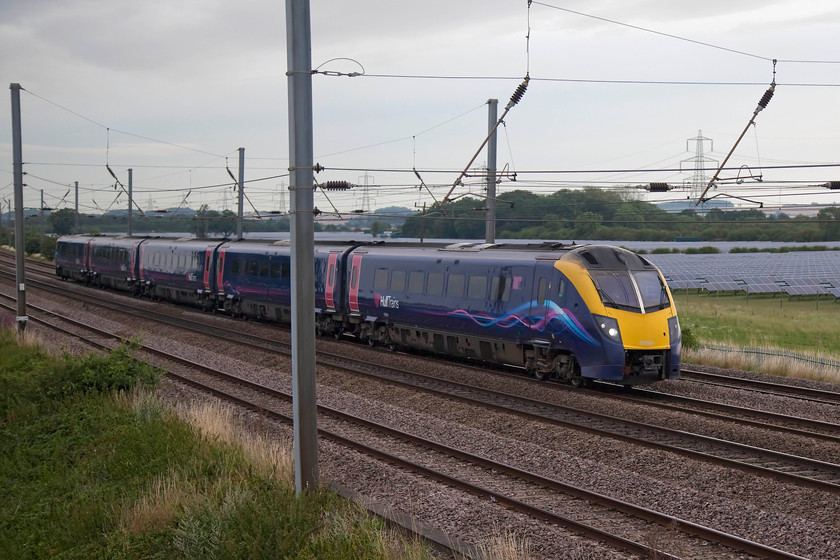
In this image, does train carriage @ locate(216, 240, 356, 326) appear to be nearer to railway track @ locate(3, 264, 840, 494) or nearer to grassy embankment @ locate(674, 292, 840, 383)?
railway track @ locate(3, 264, 840, 494)

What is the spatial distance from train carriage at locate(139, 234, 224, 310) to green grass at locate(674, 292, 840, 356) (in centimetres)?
2002

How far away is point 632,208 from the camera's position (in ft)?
153

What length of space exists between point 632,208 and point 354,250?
26455 mm

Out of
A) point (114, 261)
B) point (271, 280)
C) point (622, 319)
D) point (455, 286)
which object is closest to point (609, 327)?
point (622, 319)

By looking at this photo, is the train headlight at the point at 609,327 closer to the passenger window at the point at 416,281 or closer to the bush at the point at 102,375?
the passenger window at the point at 416,281

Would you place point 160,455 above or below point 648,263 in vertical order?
below

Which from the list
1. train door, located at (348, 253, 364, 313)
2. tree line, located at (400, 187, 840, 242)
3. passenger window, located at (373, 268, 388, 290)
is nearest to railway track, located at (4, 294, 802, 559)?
passenger window, located at (373, 268, 388, 290)

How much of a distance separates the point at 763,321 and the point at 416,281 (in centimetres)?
2533

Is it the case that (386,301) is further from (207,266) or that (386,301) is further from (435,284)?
(207,266)

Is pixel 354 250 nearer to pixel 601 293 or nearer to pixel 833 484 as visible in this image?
pixel 601 293

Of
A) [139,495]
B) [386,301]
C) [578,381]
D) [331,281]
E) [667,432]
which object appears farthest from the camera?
[331,281]

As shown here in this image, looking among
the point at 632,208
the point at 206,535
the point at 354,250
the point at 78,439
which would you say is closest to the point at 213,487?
the point at 206,535

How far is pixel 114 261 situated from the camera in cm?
4619

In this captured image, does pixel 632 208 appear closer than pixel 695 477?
No
